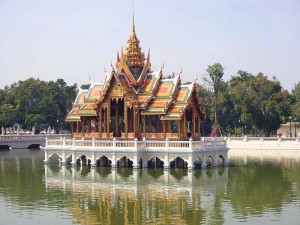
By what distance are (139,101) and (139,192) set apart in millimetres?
13217

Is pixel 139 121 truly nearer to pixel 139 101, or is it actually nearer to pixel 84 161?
pixel 139 101

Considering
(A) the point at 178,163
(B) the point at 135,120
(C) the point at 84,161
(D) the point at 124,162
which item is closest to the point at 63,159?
(C) the point at 84,161

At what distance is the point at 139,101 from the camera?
41312mm

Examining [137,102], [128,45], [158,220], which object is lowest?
[158,220]

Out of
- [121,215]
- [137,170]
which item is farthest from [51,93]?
[121,215]

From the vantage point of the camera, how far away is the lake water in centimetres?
2273

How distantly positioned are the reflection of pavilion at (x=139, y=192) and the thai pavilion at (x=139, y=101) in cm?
376

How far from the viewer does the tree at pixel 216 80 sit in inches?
3091

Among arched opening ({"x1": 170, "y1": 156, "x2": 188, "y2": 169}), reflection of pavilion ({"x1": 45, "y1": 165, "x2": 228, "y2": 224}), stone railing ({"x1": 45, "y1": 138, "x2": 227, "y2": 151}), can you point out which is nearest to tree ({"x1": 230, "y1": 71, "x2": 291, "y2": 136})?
stone railing ({"x1": 45, "y1": 138, "x2": 227, "y2": 151})

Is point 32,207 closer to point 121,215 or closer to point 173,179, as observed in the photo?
point 121,215

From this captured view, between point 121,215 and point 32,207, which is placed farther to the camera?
point 32,207

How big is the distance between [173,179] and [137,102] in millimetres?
8640

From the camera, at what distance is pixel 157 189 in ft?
98.7

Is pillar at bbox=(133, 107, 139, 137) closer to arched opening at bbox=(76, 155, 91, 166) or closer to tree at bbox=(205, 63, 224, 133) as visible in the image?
arched opening at bbox=(76, 155, 91, 166)
